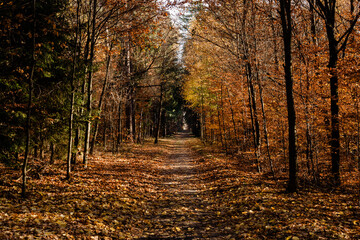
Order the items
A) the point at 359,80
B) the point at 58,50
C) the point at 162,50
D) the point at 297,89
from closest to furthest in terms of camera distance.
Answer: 1. the point at 359,80
2. the point at 58,50
3. the point at 297,89
4. the point at 162,50

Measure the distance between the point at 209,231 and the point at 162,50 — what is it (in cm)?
2230

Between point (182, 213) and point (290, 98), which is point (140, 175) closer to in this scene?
point (182, 213)

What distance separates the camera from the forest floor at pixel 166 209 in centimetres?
491

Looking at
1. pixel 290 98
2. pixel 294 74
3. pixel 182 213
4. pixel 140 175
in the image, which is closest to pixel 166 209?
pixel 182 213

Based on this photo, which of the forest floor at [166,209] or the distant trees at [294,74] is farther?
the distant trees at [294,74]

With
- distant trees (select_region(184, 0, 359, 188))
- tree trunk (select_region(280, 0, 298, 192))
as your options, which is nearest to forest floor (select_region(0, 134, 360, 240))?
tree trunk (select_region(280, 0, 298, 192))

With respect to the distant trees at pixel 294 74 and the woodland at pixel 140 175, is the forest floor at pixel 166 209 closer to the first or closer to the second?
the woodland at pixel 140 175

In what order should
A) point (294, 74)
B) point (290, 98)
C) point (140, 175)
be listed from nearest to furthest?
point (290, 98) < point (140, 175) < point (294, 74)

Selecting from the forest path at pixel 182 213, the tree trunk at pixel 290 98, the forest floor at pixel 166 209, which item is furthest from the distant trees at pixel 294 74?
the forest path at pixel 182 213

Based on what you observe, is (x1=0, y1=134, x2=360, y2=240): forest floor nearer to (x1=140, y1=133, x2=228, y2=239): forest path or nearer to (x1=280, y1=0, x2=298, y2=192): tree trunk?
(x1=140, y1=133, x2=228, y2=239): forest path

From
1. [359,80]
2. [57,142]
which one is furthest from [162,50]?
[359,80]

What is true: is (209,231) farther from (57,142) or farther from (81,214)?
(57,142)

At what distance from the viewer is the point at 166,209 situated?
23.5 feet

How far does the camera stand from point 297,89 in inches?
433
